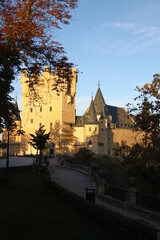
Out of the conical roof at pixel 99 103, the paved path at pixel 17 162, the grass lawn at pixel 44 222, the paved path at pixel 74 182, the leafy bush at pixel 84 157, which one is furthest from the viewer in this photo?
the conical roof at pixel 99 103

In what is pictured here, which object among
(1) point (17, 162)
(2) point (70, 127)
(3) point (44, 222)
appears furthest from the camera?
(2) point (70, 127)

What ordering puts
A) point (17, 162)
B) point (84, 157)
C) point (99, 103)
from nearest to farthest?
point (84, 157), point (17, 162), point (99, 103)

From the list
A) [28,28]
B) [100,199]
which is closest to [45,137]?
[100,199]

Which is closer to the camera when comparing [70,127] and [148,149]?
[148,149]

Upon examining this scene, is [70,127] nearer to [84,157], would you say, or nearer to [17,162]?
[17,162]

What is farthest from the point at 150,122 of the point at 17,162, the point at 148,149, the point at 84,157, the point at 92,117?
the point at 92,117

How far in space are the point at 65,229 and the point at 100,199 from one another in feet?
23.9

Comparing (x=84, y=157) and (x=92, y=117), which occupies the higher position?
(x=92, y=117)

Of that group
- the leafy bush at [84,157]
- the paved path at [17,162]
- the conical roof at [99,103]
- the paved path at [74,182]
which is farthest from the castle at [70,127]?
the paved path at [74,182]

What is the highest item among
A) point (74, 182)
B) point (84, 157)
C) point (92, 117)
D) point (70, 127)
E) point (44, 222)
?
point (92, 117)

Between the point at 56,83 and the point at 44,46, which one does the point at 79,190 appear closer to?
the point at 56,83

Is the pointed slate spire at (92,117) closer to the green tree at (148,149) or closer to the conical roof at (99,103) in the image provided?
the conical roof at (99,103)

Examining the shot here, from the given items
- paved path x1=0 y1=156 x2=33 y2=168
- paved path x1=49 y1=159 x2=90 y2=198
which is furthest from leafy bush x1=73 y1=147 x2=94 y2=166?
paved path x1=49 y1=159 x2=90 y2=198

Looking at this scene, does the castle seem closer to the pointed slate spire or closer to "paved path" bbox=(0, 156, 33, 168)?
the pointed slate spire
